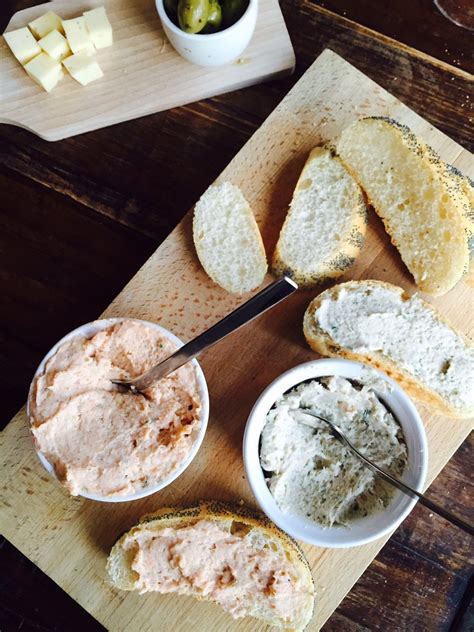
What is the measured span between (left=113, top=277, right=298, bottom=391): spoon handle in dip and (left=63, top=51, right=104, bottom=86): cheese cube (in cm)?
100

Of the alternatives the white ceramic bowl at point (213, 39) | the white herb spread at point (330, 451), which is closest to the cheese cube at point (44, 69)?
the white ceramic bowl at point (213, 39)

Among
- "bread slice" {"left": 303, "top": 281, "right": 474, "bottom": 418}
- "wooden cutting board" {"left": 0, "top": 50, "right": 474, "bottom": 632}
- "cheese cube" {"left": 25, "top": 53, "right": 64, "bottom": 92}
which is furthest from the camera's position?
"cheese cube" {"left": 25, "top": 53, "right": 64, "bottom": 92}

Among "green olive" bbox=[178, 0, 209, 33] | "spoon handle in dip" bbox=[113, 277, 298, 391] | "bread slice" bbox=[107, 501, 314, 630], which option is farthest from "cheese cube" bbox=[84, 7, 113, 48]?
"bread slice" bbox=[107, 501, 314, 630]

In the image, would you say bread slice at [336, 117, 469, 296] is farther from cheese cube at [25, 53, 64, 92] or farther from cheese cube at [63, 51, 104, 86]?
cheese cube at [25, 53, 64, 92]

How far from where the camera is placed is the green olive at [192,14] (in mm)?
1953

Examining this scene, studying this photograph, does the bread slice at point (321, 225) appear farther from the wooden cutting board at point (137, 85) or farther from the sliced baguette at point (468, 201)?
the wooden cutting board at point (137, 85)

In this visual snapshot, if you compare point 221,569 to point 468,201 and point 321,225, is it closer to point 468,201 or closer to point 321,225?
point 321,225

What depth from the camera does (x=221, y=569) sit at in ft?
6.14

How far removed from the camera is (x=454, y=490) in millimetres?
2168

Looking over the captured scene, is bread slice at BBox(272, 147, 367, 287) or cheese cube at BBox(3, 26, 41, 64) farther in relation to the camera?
cheese cube at BBox(3, 26, 41, 64)

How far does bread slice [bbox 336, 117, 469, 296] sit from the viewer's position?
195 cm

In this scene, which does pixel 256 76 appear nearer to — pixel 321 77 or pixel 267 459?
pixel 321 77

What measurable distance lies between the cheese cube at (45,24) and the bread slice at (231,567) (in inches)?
60.5

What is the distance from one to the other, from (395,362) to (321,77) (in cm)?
92
